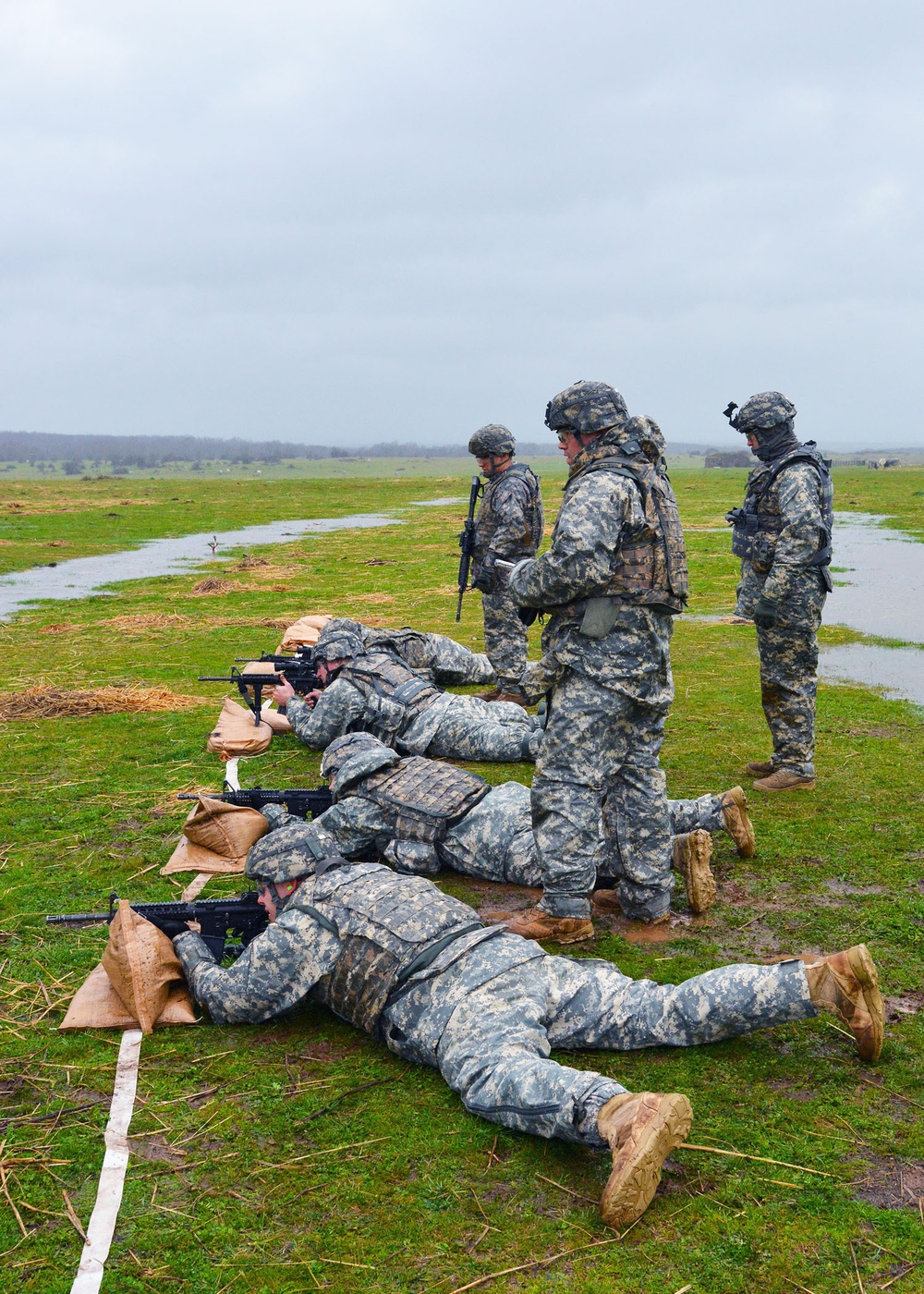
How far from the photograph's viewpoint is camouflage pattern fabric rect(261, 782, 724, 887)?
5770mm

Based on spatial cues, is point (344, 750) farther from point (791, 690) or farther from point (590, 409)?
point (791, 690)

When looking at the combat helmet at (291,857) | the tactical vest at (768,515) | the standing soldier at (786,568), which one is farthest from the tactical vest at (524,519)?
the combat helmet at (291,857)

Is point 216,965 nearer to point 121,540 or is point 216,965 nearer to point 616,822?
point 616,822

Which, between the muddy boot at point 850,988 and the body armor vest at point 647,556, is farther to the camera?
Answer: the body armor vest at point 647,556

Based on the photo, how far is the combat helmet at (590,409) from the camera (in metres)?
5.12

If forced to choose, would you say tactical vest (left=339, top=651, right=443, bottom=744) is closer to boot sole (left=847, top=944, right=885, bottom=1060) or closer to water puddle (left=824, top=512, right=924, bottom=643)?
boot sole (left=847, top=944, right=885, bottom=1060)

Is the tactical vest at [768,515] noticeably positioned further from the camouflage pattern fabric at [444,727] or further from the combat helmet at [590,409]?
the combat helmet at [590,409]

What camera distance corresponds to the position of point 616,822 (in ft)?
17.8

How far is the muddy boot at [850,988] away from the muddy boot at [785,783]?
3617mm

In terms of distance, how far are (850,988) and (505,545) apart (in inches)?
257

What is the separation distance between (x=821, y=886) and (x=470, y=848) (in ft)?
6.86

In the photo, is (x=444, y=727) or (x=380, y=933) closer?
(x=380, y=933)

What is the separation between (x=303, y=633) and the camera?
39.9 feet

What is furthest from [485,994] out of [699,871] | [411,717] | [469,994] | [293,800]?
[411,717]
